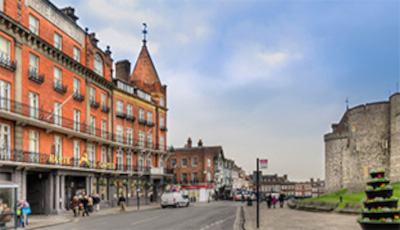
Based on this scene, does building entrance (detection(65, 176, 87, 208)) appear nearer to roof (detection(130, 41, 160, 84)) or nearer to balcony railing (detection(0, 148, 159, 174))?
balcony railing (detection(0, 148, 159, 174))

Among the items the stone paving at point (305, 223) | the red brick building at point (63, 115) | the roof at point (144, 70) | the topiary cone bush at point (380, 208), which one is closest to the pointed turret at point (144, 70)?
the roof at point (144, 70)

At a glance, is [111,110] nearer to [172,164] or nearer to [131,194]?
[131,194]

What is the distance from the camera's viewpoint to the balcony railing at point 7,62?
25.8m

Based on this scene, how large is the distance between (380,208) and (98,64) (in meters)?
33.8

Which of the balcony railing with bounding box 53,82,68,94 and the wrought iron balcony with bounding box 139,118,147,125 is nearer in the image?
the balcony railing with bounding box 53,82,68,94

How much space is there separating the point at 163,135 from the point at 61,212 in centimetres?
2582

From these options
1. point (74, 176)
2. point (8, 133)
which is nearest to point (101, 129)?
point (74, 176)

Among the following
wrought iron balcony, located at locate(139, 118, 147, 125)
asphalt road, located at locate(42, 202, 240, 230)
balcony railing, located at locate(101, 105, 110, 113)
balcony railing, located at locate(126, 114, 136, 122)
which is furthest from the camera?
wrought iron balcony, located at locate(139, 118, 147, 125)

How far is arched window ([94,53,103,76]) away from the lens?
4006 centimetres

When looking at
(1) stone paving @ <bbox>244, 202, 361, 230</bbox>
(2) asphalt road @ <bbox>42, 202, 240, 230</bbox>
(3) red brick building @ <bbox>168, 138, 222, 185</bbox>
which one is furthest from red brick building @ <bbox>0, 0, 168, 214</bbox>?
(3) red brick building @ <bbox>168, 138, 222, 185</bbox>

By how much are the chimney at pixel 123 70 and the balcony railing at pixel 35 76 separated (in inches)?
876

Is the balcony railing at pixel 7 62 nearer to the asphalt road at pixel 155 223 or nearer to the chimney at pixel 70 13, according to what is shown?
the asphalt road at pixel 155 223

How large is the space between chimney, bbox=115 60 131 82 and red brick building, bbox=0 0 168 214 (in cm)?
224

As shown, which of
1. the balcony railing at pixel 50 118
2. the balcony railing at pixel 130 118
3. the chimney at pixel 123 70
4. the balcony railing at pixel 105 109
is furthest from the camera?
the chimney at pixel 123 70
